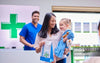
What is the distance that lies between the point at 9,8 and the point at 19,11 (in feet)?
0.71

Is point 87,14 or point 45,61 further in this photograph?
point 87,14

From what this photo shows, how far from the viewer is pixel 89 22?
4.12 meters

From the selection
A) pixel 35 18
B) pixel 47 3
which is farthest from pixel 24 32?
pixel 47 3

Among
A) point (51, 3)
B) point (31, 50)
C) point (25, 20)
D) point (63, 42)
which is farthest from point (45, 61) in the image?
point (51, 3)

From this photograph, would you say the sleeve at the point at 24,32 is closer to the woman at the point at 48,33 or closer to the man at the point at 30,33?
the man at the point at 30,33

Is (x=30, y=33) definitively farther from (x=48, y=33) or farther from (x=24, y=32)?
(x=48, y=33)

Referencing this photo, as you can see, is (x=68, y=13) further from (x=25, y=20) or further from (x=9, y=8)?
(x=9, y=8)

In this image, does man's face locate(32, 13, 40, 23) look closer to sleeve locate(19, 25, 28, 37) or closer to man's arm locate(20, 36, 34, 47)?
sleeve locate(19, 25, 28, 37)

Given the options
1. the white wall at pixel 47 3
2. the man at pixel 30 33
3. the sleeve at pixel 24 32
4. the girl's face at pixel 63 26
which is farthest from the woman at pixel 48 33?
the white wall at pixel 47 3

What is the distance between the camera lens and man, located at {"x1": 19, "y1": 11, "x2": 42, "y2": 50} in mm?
3277

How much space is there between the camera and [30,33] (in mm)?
3289

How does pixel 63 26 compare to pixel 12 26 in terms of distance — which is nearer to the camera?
pixel 63 26

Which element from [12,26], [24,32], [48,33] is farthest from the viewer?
[12,26]

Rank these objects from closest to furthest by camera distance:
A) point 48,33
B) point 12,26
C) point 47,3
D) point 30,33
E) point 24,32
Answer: point 48,33
point 30,33
point 24,32
point 12,26
point 47,3
